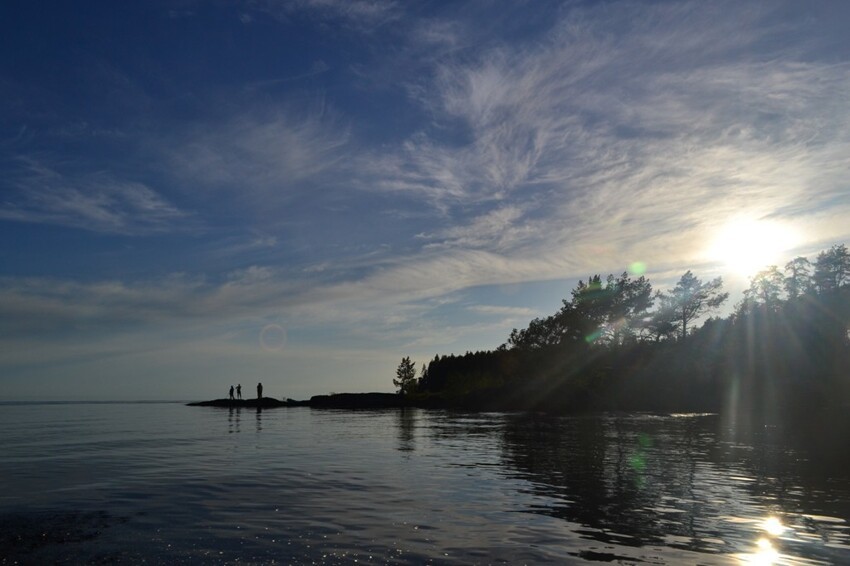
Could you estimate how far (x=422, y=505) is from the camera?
16.9m

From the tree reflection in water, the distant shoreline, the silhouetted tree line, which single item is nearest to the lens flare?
the tree reflection in water

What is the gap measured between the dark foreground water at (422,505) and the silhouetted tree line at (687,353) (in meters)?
68.5

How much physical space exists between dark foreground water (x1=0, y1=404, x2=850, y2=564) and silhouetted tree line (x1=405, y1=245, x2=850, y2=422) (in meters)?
68.5

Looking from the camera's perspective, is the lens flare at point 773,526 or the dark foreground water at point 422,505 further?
the lens flare at point 773,526

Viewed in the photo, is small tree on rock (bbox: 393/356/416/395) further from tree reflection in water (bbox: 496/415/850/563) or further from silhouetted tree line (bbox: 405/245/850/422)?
tree reflection in water (bbox: 496/415/850/563)

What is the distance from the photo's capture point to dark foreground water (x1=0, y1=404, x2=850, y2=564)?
1197 cm

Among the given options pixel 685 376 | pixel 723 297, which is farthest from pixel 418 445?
pixel 723 297

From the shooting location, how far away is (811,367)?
10562 cm

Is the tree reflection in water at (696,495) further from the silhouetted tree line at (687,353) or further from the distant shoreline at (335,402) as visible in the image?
the distant shoreline at (335,402)

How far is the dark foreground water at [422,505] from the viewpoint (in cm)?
1197

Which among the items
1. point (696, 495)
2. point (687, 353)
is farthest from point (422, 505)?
point (687, 353)

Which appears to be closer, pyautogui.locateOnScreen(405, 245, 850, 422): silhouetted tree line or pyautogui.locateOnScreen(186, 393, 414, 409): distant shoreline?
pyautogui.locateOnScreen(405, 245, 850, 422): silhouetted tree line

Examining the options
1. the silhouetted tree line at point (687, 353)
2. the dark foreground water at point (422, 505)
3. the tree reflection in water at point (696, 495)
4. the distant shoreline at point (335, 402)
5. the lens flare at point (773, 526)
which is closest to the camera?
the dark foreground water at point (422, 505)

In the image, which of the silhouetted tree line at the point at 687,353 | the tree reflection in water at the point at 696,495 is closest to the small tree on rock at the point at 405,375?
the silhouetted tree line at the point at 687,353
